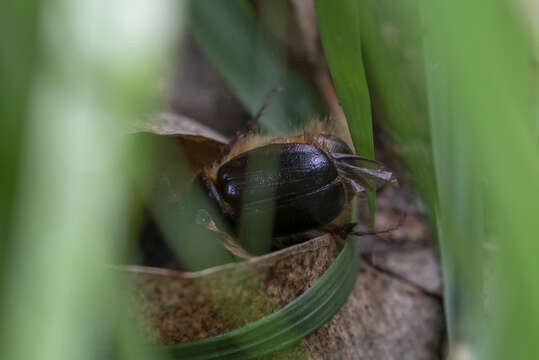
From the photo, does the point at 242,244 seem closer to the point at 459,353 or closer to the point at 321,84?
the point at 459,353

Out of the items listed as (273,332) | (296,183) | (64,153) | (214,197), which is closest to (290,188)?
(296,183)

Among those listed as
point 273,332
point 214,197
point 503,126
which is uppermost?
point 503,126

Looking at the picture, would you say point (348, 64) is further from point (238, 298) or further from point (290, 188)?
point (238, 298)

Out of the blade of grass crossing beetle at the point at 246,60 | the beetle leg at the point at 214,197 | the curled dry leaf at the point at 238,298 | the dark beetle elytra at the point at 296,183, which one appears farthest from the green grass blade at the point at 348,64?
the blade of grass crossing beetle at the point at 246,60

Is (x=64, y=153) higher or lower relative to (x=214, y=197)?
higher

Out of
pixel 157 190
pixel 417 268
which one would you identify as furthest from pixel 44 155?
pixel 417 268

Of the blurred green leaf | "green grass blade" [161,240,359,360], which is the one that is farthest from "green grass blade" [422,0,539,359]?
"green grass blade" [161,240,359,360]
